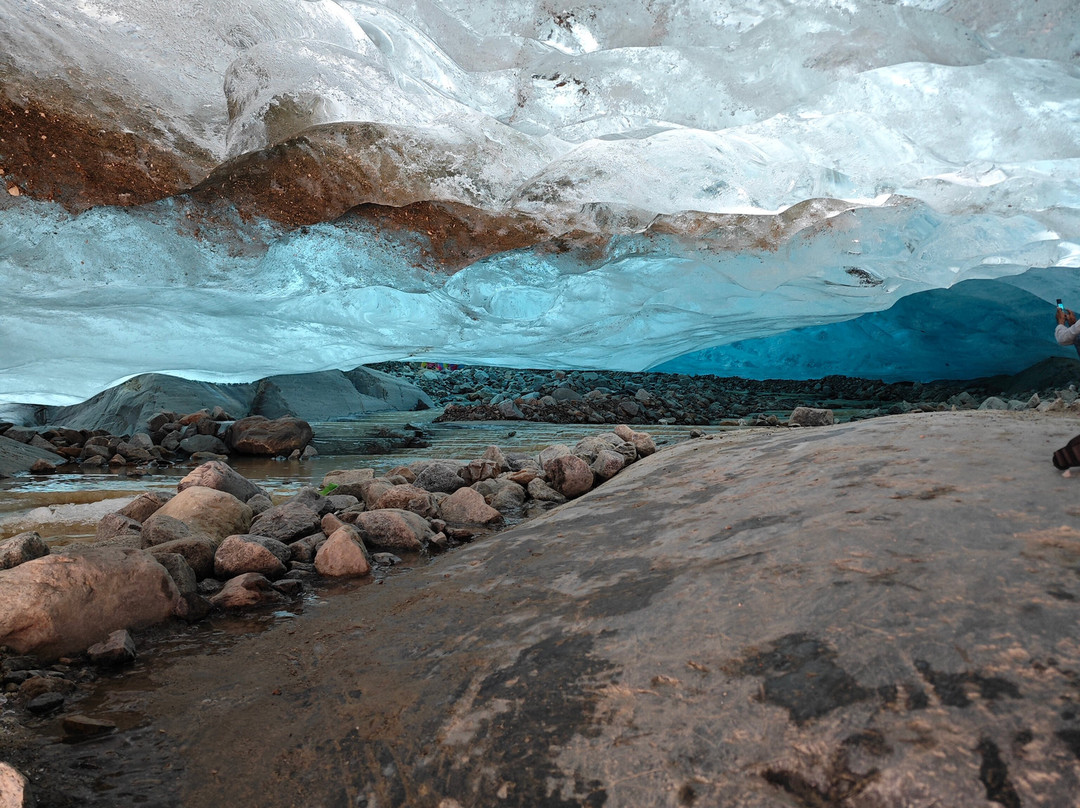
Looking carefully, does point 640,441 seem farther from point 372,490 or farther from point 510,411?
point 510,411

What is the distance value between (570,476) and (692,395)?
9010 millimetres

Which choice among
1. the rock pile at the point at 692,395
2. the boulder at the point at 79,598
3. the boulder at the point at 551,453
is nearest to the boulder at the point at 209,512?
the boulder at the point at 79,598

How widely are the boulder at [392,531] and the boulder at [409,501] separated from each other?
11.3 inches

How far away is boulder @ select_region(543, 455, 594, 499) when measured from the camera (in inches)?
131

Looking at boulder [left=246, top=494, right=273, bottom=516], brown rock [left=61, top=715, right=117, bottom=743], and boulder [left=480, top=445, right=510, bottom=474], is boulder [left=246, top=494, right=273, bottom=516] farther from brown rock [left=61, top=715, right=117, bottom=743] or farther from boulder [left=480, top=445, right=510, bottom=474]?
brown rock [left=61, top=715, right=117, bottom=743]

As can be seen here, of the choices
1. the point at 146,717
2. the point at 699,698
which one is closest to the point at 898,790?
the point at 699,698

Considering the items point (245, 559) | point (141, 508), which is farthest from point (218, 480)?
point (245, 559)

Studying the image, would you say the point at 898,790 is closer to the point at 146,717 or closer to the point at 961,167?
the point at 146,717

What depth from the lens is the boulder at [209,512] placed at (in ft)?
8.11

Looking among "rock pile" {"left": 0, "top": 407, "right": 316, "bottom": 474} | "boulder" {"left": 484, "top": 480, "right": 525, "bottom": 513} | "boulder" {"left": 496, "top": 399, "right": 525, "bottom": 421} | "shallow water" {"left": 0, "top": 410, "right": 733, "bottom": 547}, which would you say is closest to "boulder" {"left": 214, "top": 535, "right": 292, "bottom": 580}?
"shallow water" {"left": 0, "top": 410, "right": 733, "bottom": 547}

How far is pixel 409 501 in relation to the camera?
9.38 ft

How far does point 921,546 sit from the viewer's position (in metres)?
1.28

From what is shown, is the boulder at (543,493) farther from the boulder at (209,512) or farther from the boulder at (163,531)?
the boulder at (163,531)

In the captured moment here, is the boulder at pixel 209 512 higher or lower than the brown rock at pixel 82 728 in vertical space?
higher
